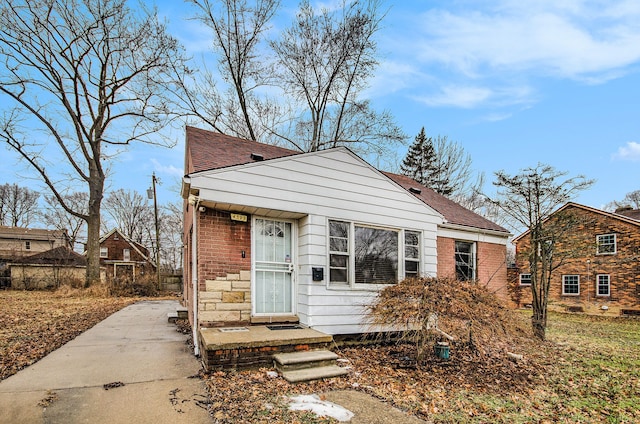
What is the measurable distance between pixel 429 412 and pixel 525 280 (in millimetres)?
20860

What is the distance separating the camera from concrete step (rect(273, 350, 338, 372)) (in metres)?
4.95

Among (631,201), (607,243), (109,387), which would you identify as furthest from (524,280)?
(109,387)

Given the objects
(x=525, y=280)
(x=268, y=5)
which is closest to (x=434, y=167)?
(x=525, y=280)

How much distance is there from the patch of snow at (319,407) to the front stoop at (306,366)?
55 centimetres

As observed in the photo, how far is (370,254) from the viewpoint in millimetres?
7371

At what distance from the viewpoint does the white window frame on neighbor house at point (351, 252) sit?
6.93 metres

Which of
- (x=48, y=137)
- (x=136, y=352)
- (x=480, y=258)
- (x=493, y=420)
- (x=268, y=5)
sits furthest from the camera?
(x=48, y=137)

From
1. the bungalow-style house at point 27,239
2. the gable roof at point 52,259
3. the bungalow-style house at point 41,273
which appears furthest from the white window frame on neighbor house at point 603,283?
the bungalow-style house at point 27,239

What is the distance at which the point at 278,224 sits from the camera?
6922 mm

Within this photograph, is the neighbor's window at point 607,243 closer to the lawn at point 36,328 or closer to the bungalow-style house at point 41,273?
the lawn at point 36,328

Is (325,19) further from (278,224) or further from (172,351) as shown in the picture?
(172,351)

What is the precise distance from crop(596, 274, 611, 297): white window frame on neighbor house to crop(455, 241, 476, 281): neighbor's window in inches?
488

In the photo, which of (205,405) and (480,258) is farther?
(480,258)

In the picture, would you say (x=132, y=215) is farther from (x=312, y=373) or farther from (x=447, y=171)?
(x=312, y=373)
